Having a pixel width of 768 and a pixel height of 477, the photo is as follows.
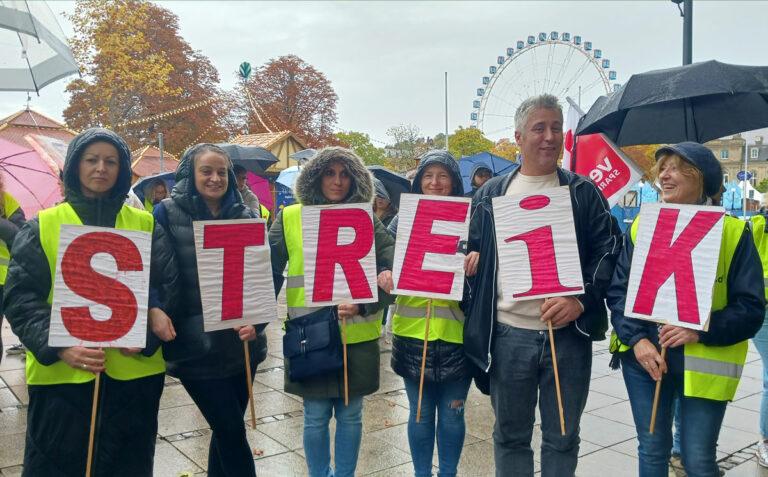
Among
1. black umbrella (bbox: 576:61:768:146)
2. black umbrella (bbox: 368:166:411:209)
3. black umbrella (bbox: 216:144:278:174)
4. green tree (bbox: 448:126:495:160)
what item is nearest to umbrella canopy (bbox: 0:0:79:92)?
black umbrella (bbox: 576:61:768:146)

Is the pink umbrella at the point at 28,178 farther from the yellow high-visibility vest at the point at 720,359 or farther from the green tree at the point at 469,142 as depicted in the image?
the green tree at the point at 469,142

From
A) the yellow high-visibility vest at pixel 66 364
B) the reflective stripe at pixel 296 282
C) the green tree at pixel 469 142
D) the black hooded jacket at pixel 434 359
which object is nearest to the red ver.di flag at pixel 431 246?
the black hooded jacket at pixel 434 359

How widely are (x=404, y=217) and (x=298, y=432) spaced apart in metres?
2.07

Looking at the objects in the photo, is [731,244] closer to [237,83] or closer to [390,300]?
[390,300]

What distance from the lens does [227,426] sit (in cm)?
308

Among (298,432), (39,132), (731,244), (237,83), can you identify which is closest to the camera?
(731,244)

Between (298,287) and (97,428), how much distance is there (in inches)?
45.0

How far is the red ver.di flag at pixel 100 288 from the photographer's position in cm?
256

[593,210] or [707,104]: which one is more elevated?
[707,104]

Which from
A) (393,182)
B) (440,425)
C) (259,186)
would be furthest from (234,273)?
(259,186)

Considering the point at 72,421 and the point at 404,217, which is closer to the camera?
the point at 72,421

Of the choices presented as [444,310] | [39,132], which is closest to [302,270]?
[444,310]

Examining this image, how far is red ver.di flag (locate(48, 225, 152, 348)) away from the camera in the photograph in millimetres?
2561

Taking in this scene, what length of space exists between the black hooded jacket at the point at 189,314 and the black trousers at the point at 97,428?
0.17 m
